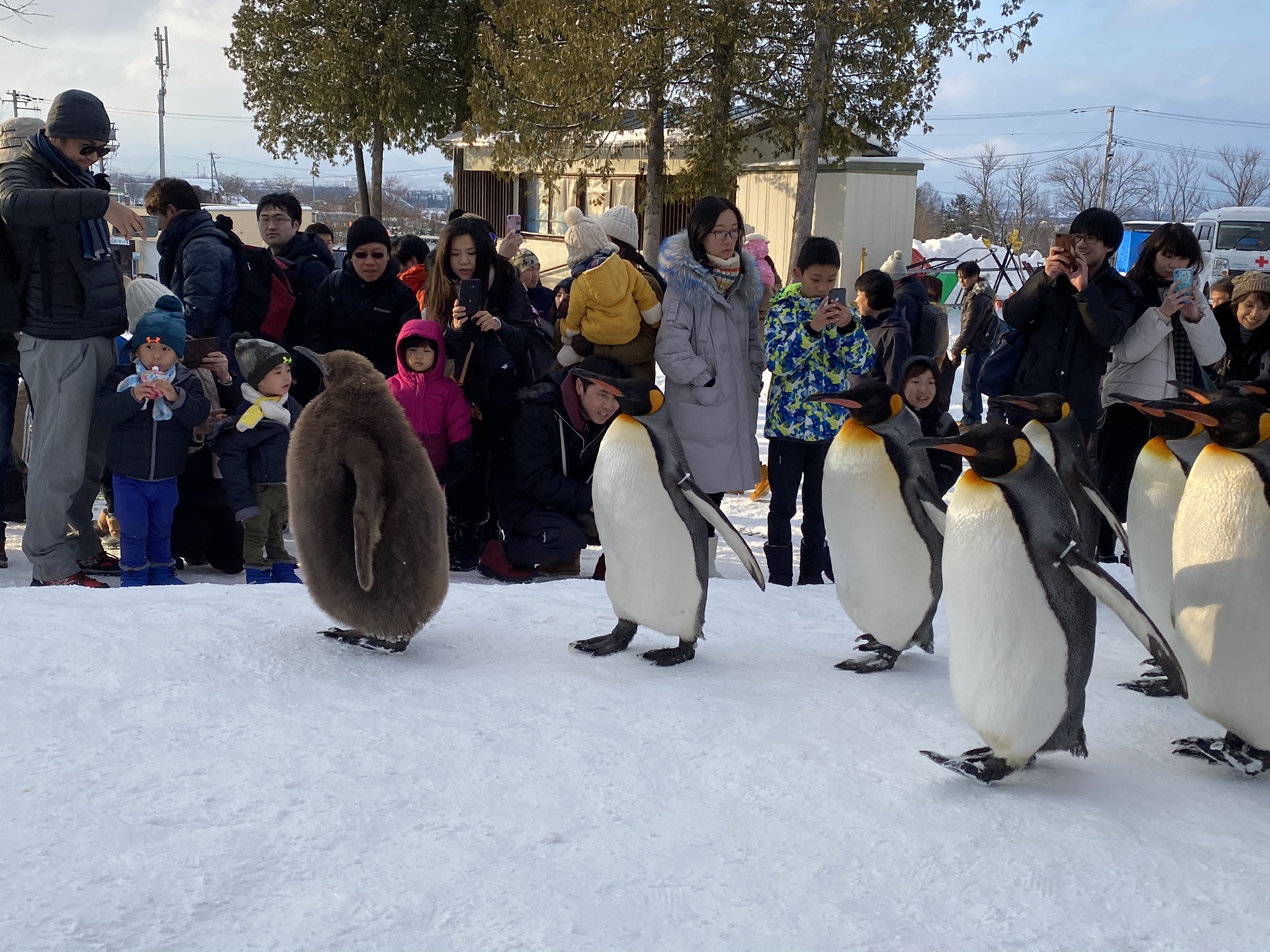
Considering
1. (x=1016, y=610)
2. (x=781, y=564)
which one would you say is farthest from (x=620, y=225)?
(x=1016, y=610)

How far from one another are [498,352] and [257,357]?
3.26 ft

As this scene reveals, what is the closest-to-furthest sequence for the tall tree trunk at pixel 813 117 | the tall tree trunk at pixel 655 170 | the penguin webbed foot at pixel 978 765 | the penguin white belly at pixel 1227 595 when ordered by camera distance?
the penguin webbed foot at pixel 978 765
the penguin white belly at pixel 1227 595
the tall tree trunk at pixel 813 117
the tall tree trunk at pixel 655 170

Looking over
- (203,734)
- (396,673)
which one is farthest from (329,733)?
(396,673)

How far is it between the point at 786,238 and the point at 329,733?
46.1 feet

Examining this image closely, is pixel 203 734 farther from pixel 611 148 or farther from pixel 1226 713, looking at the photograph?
pixel 611 148

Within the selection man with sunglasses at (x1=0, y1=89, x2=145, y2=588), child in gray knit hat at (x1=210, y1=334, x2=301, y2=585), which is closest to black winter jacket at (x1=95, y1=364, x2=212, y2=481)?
man with sunglasses at (x1=0, y1=89, x2=145, y2=588)

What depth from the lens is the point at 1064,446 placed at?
3.23 metres

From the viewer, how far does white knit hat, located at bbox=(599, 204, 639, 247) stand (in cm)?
525

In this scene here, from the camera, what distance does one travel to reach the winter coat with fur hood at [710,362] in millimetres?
4215

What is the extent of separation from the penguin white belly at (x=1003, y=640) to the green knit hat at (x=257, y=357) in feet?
9.78

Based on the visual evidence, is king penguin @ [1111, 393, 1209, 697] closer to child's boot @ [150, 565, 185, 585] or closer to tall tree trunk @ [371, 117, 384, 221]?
child's boot @ [150, 565, 185, 585]

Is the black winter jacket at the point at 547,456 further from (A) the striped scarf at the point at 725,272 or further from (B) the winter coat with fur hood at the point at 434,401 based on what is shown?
(A) the striped scarf at the point at 725,272

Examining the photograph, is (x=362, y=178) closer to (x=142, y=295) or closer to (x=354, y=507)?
(x=142, y=295)

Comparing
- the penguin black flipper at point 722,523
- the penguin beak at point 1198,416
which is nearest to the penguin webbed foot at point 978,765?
the penguin black flipper at point 722,523
